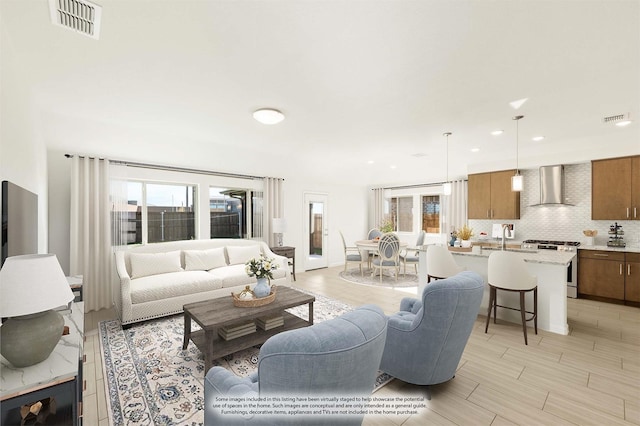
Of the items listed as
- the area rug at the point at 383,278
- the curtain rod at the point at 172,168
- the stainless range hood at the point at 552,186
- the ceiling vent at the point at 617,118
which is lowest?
the area rug at the point at 383,278

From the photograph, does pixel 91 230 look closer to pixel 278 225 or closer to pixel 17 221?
pixel 17 221

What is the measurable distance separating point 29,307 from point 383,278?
222 inches

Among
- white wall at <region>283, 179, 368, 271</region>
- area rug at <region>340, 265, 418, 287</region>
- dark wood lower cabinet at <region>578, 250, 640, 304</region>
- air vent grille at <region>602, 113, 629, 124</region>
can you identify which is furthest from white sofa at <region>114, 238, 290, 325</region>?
air vent grille at <region>602, 113, 629, 124</region>

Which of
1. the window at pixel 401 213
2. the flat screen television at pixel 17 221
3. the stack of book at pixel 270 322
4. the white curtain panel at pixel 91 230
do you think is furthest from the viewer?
the window at pixel 401 213

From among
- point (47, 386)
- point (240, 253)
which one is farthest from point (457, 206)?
point (47, 386)

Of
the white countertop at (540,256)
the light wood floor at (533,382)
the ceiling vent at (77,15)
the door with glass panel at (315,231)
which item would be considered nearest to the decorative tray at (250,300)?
the light wood floor at (533,382)

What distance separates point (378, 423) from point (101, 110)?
4.29 meters

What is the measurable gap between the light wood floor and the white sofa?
56 cm

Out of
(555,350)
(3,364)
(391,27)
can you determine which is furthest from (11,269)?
(555,350)

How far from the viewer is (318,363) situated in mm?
1056

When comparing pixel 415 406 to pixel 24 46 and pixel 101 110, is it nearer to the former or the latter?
pixel 24 46

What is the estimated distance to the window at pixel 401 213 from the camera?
7824 millimetres

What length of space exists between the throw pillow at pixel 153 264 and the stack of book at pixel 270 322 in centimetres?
196

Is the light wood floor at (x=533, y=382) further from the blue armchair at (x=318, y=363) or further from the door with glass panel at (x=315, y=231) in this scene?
the door with glass panel at (x=315, y=231)
